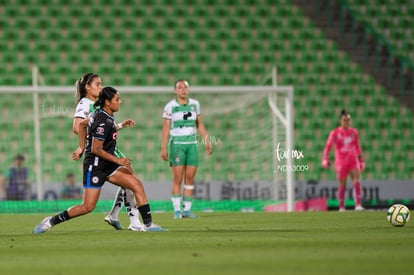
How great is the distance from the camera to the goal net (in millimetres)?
19094

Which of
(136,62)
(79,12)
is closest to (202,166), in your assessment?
(136,62)

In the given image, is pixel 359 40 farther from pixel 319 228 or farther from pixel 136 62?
pixel 319 228

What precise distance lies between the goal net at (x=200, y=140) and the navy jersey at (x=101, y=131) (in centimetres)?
805

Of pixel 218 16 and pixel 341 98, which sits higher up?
pixel 218 16

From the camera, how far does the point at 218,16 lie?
2402cm

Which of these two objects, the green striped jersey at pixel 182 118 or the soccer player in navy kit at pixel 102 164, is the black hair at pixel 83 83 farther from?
the green striped jersey at pixel 182 118

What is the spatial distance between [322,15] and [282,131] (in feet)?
21.4

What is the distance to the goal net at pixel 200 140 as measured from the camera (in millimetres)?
19094

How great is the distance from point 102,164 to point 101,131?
1.18ft

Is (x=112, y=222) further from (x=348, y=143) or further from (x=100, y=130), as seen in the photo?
(x=348, y=143)

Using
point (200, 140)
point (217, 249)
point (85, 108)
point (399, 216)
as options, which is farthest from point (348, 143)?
point (217, 249)

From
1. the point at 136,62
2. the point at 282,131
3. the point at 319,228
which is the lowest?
the point at 319,228

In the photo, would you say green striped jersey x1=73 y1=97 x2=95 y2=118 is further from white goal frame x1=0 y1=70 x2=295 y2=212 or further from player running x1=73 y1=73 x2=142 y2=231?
white goal frame x1=0 y1=70 x2=295 y2=212

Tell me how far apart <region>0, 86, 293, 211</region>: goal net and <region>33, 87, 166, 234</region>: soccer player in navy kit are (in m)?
8.05
